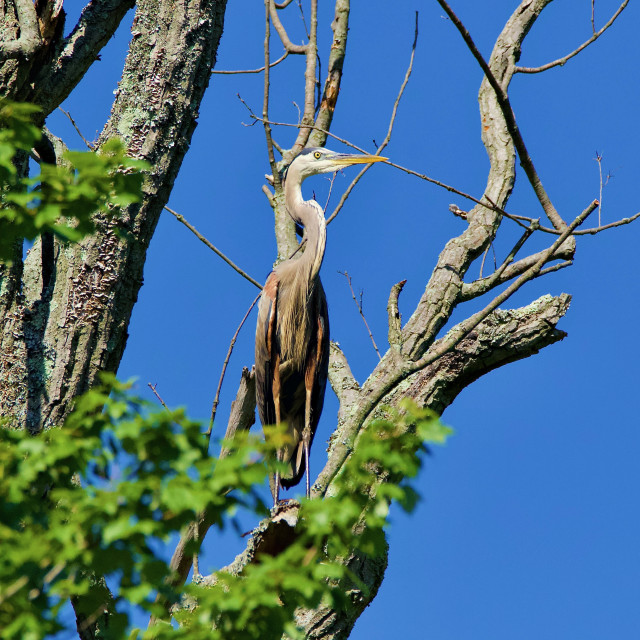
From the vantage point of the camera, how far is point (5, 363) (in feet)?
7.93

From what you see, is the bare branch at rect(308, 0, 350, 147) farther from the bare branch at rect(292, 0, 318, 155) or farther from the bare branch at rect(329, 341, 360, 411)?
the bare branch at rect(329, 341, 360, 411)

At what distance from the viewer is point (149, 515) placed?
1.44 metres

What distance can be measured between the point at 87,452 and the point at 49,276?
112 cm

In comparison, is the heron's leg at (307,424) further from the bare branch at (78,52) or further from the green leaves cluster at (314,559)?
the green leaves cluster at (314,559)

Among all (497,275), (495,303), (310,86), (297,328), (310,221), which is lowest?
(495,303)

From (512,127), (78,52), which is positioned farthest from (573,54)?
(78,52)

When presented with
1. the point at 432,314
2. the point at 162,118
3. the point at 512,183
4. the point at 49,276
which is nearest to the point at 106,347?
the point at 49,276

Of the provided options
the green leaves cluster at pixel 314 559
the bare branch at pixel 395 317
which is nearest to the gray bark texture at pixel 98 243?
the green leaves cluster at pixel 314 559

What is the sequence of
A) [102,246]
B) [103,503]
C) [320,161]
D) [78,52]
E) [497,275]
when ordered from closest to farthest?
1. [103,503]
2. [102,246]
3. [78,52]
4. [497,275]
5. [320,161]

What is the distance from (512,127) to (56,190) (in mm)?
2589

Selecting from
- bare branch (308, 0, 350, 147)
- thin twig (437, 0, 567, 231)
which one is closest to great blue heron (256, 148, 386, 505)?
bare branch (308, 0, 350, 147)

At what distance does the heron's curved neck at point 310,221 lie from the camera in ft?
17.4

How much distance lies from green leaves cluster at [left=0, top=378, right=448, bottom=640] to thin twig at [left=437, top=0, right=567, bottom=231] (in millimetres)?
2276

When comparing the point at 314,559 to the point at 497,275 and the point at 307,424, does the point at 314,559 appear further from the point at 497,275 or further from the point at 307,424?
the point at 307,424
